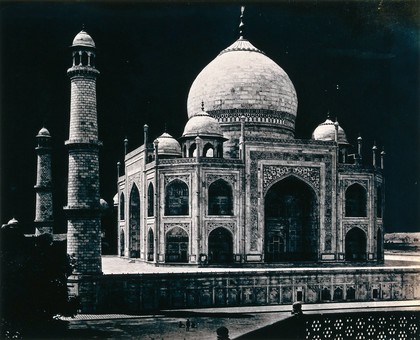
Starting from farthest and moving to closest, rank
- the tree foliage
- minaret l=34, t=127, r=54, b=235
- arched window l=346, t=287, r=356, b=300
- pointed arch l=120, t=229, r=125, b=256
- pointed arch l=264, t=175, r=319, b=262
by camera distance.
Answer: pointed arch l=120, t=229, r=125, b=256, minaret l=34, t=127, r=54, b=235, pointed arch l=264, t=175, r=319, b=262, arched window l=346, t=287, r=356, b=300, the tree foliage

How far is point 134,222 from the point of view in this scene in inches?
944

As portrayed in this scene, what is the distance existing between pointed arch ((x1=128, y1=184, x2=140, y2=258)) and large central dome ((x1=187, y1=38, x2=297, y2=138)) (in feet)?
12.6

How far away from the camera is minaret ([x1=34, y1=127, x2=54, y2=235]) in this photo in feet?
72.8

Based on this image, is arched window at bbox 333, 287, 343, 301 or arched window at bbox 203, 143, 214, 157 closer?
arched window at bbox 333, 287, 343, 301

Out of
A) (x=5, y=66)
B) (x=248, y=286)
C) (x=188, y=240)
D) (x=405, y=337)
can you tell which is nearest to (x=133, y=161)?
(x=188, y=240)

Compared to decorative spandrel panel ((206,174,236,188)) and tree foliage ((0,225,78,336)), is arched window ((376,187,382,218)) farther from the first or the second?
tree foliage ((0,225,78,336))

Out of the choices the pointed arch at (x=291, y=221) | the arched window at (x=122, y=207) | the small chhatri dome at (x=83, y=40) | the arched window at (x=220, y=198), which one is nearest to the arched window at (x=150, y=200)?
the arched window at (x=220, y=198)

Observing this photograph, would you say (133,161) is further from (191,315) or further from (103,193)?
(191,315)

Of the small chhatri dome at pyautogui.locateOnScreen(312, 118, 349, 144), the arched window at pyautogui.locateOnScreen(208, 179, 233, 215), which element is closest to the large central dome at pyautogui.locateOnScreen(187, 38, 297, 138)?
the small chhatri dome at pyautogui.locateOnScreen(312, 118, 349, 144)

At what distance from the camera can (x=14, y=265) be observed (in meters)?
11.4

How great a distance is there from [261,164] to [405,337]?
35.3 ft

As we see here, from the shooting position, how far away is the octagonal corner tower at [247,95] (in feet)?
73.6

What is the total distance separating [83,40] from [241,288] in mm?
7184

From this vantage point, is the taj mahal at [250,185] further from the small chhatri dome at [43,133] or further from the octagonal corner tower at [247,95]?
the small chhatri dome at [43,133]
